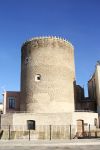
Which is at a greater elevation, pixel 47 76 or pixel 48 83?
pixel 47 76

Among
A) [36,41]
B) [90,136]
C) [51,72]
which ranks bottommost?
[90,136]

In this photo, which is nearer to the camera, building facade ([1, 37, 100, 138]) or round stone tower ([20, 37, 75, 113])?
building facade ([1, 37, 100, 138])

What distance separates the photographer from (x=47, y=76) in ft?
126

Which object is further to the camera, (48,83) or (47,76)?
(47,76)

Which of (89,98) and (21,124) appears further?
(89,98)

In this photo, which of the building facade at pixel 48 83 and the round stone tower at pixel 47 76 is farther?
the round stone tower at pixel 47 76

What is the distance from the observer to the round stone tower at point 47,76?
37.8 metres

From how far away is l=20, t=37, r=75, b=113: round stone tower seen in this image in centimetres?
3781

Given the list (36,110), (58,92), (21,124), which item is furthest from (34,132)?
(58,92)

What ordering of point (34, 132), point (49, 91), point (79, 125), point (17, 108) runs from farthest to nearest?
point (17, 108) < point (49, 91) < point (79, 125) < point (34, 132)

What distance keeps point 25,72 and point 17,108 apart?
7413mm

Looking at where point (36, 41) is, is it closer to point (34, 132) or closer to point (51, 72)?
point (51, 72)

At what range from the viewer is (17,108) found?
145 ft

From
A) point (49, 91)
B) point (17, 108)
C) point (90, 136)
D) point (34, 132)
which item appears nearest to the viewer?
point (90, 136)
